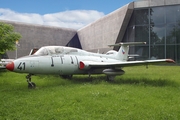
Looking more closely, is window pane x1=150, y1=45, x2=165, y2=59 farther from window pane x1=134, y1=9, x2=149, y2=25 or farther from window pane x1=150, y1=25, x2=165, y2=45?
window pane x1=134, y1=9, x2=149, y2=25

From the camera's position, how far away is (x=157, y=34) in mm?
29469

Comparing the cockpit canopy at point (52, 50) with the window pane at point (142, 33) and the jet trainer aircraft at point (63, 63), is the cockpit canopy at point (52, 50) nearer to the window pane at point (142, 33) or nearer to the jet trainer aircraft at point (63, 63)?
the jet trainer aircraft at point (63, 63)

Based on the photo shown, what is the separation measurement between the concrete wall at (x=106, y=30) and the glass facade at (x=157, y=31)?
1636mm

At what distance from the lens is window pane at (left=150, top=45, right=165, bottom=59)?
28972mm

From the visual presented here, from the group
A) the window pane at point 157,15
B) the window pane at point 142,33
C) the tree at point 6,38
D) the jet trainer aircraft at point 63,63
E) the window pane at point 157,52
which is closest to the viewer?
the jet trainer aircraft at point 63,63

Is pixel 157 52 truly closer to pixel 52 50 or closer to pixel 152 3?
pixel 152 3

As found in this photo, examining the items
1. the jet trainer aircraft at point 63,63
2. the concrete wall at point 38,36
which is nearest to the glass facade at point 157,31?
the jet trainer aircraft at point 63,63

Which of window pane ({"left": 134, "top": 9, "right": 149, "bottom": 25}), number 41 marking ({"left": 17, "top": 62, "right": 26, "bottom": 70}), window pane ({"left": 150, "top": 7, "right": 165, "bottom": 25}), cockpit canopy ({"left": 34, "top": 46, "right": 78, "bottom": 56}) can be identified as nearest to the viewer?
number 41 marking ({"left": 17, "top": 62, "right": 26, "bottom": 70})

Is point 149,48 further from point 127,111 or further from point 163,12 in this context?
point 127,111

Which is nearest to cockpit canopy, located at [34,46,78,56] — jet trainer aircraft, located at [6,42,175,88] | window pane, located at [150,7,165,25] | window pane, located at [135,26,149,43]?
jet trainer aircraft, located at [6,42,175,88]

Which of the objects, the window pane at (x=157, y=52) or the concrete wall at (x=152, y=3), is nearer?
the concrete wall at (x=152, y=3)

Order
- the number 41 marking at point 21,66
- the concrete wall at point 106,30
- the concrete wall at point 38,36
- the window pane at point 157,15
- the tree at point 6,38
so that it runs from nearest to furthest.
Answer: the number 41 marking at point 21,66 < the tree at point 6,38 < the window pane at point 157,15 < the concrete wall at point 106,30 < the concrete wall at point 38,36

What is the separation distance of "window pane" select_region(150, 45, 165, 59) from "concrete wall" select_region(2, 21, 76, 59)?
2706 centimetres

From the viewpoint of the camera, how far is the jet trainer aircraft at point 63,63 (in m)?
9.17
